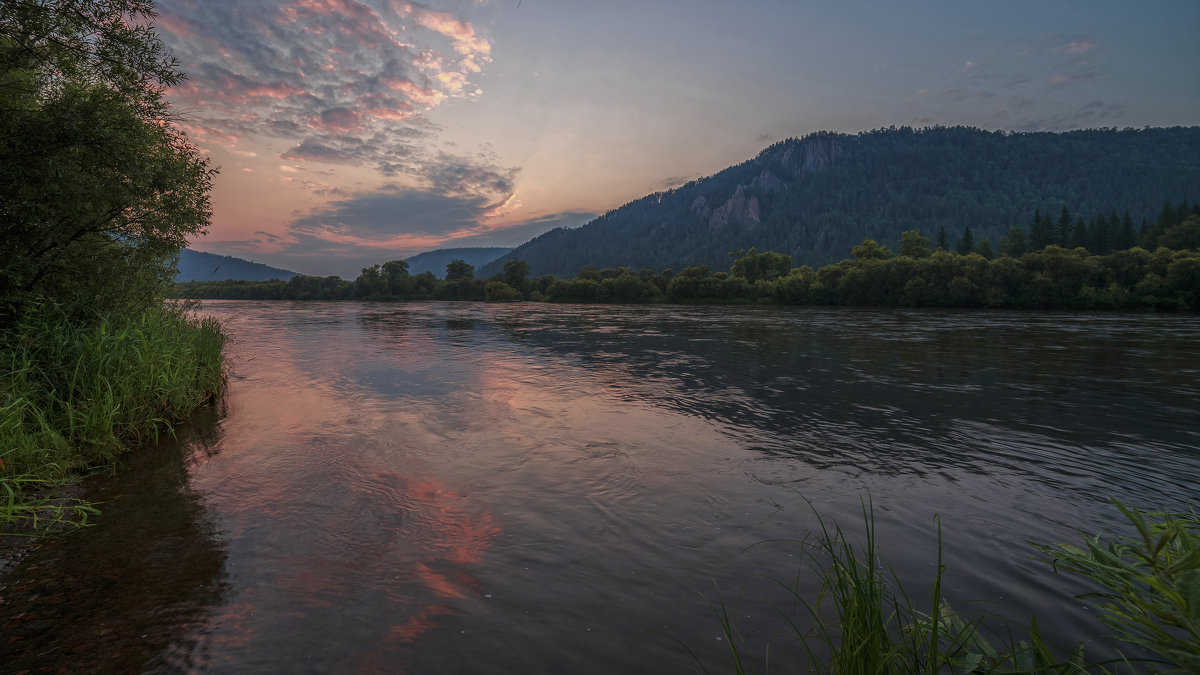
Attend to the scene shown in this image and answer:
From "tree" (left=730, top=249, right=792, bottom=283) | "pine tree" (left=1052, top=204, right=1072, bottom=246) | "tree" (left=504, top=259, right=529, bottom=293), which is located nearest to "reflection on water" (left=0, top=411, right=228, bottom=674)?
"tree" (left=730, top=249, right=792, bottom=283)

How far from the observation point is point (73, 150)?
10.4 m

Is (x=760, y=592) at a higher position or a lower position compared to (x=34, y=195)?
lower

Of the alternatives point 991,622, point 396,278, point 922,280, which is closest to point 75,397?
point 991,622

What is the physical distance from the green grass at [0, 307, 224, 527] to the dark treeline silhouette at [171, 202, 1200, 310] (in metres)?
7.75

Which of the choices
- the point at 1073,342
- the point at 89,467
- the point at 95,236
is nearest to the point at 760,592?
the point at 89,467

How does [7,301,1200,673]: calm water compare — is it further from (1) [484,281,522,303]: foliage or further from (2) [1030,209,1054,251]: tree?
(2) [1030,209,1054,251]: tree

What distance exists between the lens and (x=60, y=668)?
493cm

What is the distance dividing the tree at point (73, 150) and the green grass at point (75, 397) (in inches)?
39.9

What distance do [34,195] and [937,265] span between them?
118m

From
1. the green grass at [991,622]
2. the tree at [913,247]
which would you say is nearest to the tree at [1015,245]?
the tree at [913,247]

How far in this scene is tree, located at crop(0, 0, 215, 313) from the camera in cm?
991

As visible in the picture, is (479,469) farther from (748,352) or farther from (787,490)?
(748,352)

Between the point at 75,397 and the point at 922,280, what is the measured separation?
115 meters

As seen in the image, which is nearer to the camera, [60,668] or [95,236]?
[60,668]
